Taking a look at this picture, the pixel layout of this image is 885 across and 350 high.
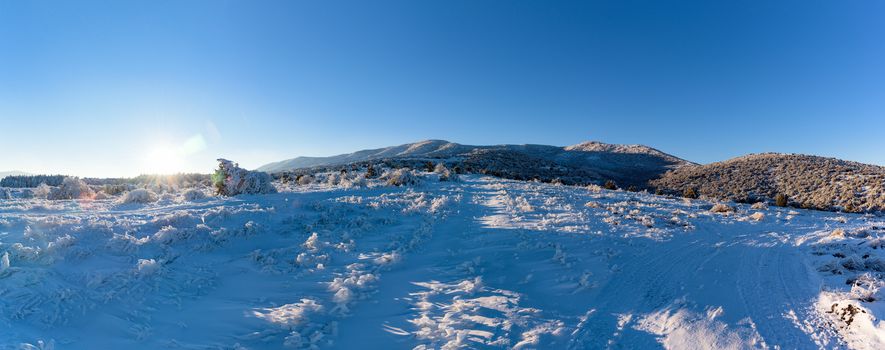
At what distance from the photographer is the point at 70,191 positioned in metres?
14.6

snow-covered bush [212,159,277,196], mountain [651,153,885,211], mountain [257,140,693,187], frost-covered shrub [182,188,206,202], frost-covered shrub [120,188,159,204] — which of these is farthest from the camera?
mountain [257,140,693,187]

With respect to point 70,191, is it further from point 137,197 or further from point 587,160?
point 587,160

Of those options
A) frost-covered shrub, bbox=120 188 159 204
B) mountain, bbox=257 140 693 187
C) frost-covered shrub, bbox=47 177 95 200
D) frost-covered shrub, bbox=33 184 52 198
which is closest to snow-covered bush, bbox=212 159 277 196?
frost-covered shrub, bbox=120 188 159 204

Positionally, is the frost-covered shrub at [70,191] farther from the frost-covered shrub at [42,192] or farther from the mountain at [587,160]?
the mountain at [587,160]

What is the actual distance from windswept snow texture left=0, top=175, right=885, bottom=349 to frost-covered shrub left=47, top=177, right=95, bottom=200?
4475 millimetres

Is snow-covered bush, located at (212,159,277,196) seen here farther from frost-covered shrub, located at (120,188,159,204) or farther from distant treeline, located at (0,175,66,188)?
distant treeline, located at (0,175,66,188)

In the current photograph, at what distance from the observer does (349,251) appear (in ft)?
29.2

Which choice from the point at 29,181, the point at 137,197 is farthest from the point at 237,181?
the point at 29,181

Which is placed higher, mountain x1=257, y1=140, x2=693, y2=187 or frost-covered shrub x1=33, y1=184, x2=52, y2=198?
mountain x1=257, y1=140, x2=693, y2=187

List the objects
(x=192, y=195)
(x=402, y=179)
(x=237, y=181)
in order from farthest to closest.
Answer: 1. (x=402, y=179)
2. (x=237, y=181)
3. (x=192, y=195)

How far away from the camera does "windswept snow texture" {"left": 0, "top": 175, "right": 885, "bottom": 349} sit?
16.1 ft

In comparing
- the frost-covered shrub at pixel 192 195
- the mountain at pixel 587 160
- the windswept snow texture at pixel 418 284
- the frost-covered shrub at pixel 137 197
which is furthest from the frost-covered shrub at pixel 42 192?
the mountain at pixel 587 160

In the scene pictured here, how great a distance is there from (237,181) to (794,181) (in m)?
47.1

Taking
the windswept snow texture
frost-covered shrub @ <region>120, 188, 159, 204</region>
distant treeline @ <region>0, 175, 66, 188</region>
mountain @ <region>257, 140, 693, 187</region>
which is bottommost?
the windswept snow texture
